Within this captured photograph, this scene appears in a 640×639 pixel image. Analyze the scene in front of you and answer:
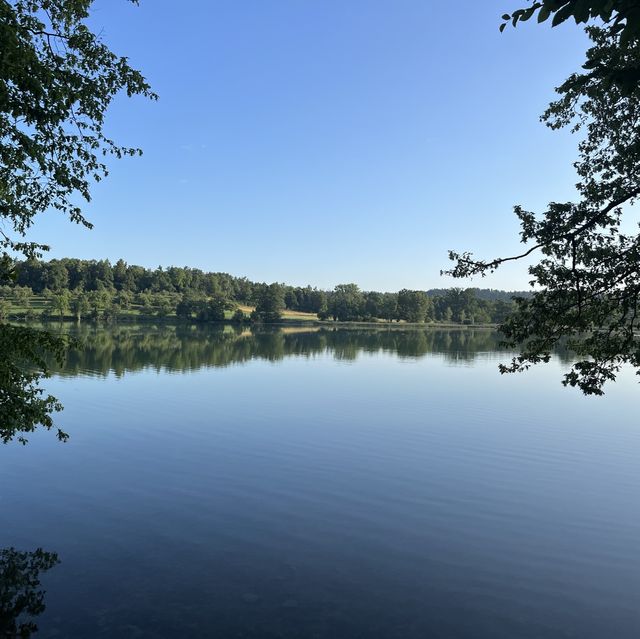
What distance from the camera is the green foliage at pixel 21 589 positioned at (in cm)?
947

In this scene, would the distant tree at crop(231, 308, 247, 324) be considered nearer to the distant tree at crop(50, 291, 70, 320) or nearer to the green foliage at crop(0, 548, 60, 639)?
the distant tree at crop(50, 291, 70, 320)

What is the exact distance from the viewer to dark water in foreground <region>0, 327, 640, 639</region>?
10.3 metres

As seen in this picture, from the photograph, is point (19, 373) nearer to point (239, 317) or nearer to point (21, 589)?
point (21, 589)

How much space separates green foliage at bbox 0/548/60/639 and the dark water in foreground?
10.8 inches

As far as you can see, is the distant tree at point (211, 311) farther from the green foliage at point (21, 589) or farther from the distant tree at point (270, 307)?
the green foliage at point (21, 589)

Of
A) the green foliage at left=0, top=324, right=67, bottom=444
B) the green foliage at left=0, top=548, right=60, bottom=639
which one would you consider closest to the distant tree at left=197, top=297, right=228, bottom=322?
the green foliage at left=0, top=548, right=60, bottom=639

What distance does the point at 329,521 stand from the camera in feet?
48.6

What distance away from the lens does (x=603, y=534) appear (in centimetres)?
1459

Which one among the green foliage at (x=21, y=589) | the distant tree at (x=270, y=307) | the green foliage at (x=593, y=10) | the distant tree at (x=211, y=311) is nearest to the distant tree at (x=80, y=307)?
the distant tree at (x=211, y=311)

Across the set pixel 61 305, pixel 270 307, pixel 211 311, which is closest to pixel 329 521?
pixel 61 305

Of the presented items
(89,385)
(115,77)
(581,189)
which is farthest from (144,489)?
(89,385)

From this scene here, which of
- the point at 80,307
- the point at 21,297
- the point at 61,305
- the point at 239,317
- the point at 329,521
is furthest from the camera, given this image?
the point at 239,317

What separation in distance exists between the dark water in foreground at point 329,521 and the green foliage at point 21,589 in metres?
0.28

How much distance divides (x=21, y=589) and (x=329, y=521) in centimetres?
743
